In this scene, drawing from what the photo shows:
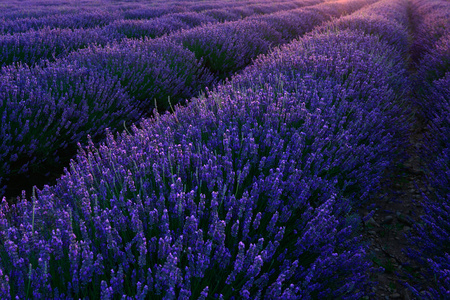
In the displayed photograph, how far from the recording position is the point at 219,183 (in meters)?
1.52

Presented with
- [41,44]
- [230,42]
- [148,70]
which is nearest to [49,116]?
[148,70]

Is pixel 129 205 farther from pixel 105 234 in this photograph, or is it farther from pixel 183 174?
pixel 183 174

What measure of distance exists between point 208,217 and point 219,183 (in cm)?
16

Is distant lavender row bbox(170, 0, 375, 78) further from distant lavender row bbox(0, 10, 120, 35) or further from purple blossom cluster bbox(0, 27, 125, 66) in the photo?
distant lavender row bbox(0, 10, 120, 35)

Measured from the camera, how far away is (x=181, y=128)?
225 centimetres

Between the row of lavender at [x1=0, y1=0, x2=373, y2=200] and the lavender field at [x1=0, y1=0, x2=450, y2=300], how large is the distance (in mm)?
22

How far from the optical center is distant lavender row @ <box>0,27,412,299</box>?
1170mm

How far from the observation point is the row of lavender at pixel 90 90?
2787 mm

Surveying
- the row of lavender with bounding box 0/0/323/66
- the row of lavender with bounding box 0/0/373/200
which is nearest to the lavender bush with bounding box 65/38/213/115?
the row of lavender with bounding box 0/0/373/200

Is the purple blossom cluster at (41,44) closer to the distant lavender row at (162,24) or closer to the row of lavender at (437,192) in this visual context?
the distant lavender row at (162,24)

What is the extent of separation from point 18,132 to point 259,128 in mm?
2054

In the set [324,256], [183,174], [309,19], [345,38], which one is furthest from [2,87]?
[309,19]

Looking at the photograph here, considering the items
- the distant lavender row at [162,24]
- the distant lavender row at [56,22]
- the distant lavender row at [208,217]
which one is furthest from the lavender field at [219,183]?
the distant lavender row at [56,22]

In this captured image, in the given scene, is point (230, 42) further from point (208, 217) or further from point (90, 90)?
point (208, 217)
